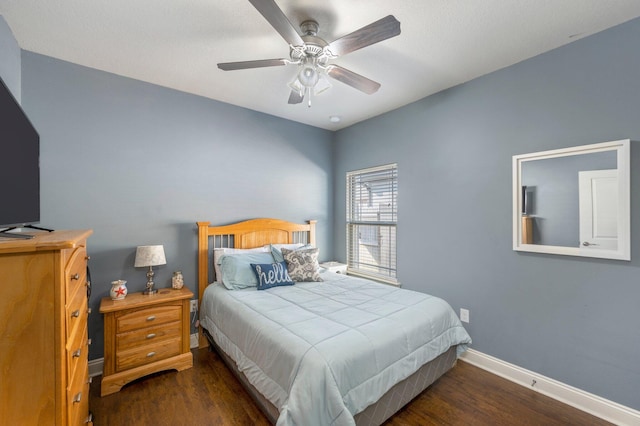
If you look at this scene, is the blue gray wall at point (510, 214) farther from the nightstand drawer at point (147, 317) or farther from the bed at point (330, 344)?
the nightstand drawer at point (147, 317)

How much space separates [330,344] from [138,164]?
251 cm

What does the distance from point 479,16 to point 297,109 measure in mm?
2123

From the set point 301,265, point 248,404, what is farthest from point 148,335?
point 301,265

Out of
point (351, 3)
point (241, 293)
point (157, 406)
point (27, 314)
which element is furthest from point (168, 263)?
point (351, 3)

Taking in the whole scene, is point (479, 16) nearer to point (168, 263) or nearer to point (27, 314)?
point (27, 314)

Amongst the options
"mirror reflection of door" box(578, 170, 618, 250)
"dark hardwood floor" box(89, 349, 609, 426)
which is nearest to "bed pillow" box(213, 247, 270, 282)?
"dark hardwood floor" box(89, 349, 609, 426)

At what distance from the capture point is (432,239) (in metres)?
3.06

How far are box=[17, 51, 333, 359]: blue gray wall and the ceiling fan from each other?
1.31 metres

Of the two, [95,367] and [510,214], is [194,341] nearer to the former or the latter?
[95,367]

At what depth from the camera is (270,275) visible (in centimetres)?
271

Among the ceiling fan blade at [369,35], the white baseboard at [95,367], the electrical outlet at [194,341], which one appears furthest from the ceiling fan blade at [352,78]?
the white baseboard at [95,367]

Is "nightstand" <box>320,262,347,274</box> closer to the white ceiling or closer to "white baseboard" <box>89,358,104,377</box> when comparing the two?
the white ceiling

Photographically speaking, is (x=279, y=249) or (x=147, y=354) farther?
(x=279, y=249)

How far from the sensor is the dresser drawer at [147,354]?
87.7 inches
